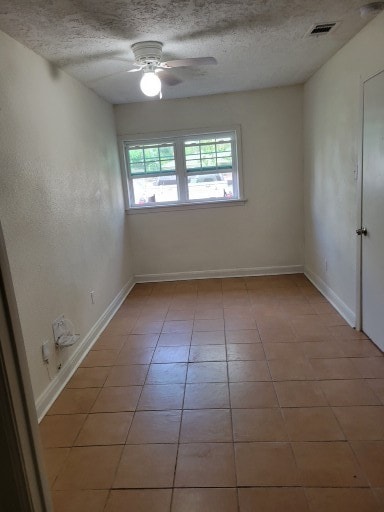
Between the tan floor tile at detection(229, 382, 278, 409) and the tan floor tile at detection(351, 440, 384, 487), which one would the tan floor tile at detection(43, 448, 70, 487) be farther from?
the tan floor tile at detection(351, 440, 384, 487)

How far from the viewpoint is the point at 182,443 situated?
191cm

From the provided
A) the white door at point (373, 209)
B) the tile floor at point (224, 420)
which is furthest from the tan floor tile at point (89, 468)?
the white door at point (373, 209)

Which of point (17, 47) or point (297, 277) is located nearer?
point (17, 47)

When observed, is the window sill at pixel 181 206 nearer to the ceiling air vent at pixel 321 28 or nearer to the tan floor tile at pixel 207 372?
the ceiling air vent at pixel 321 28

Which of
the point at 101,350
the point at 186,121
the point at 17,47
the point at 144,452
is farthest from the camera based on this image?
the point at 186,121

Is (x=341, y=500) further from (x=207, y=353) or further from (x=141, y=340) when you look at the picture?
(x=141, y=340)

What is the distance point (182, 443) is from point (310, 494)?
67 cm

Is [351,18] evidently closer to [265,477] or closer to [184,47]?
[184,47]

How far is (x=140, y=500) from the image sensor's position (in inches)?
62.7

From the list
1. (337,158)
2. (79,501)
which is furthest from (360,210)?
→ (79,501)

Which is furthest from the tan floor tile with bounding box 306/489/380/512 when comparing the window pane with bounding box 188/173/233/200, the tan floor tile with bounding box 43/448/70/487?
the window pane with bounding box 188/173/233/200

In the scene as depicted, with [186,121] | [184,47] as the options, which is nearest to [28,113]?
[184,47]

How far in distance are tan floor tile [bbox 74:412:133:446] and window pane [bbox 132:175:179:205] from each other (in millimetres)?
3123

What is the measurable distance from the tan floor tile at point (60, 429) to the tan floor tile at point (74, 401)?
50mm
